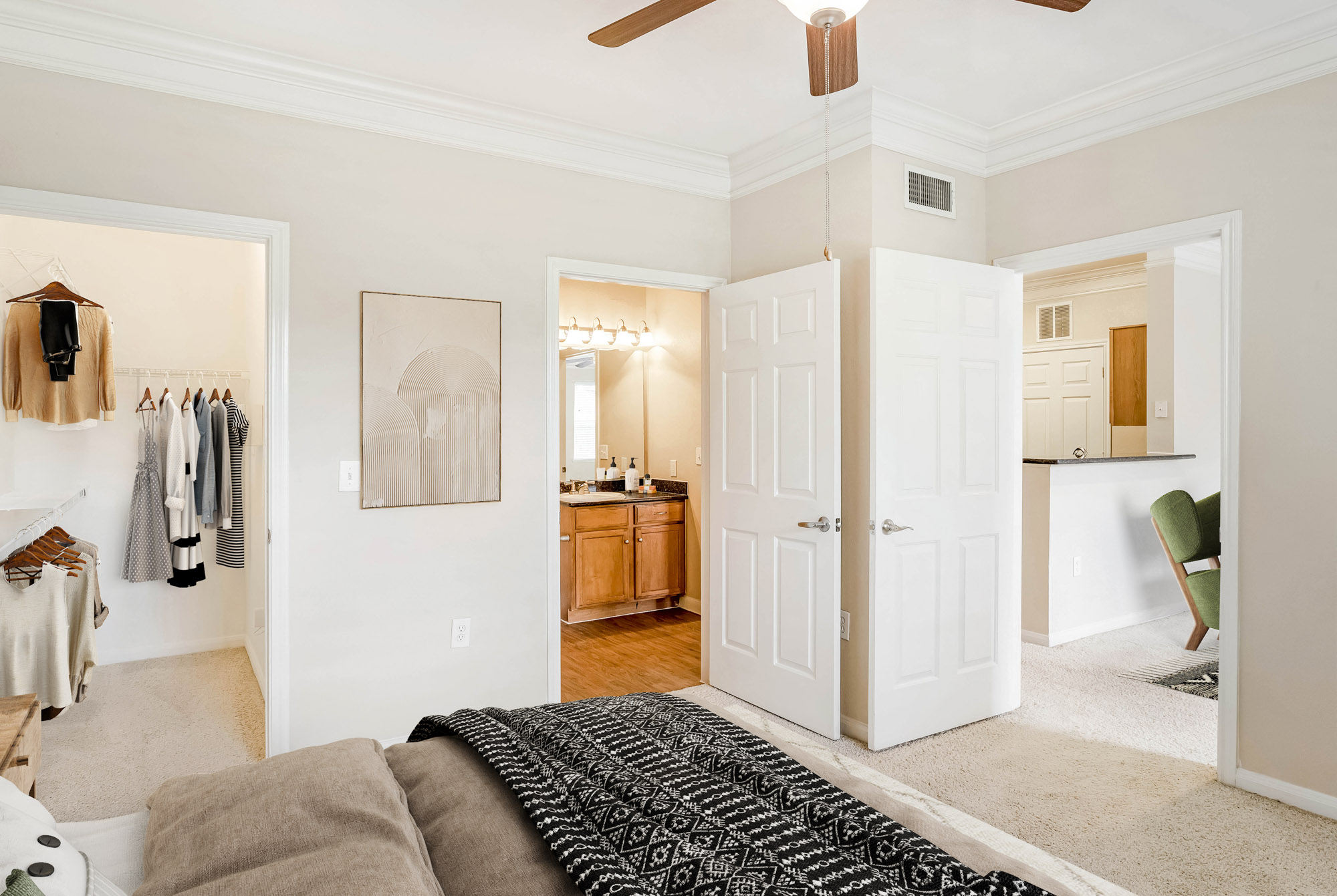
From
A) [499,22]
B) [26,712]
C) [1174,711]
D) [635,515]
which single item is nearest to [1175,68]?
[499,22]

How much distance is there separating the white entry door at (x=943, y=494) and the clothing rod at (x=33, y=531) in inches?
115

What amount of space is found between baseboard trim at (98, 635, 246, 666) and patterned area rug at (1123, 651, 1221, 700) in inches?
200

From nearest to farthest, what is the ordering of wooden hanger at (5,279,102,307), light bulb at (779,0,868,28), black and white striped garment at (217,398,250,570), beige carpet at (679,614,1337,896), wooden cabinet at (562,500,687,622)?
light bulb at (779,0,868,28)
beige carpet at (679,614,1337,896)
wooden hanger at (5,279,102,307)
black and white striped garment at (217,398,250,570)
wooden cabinet at (562,500,687,622)

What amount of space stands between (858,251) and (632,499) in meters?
2.53

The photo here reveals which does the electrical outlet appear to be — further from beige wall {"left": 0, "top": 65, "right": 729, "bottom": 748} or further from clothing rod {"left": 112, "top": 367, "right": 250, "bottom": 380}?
clothing rod {"left": 112, "top": 367, "right": 250, "bottom": 380}

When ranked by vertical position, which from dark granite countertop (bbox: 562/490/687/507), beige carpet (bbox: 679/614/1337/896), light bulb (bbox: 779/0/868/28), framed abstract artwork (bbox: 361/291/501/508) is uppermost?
light bulb (bbox: 779/0/868/28)

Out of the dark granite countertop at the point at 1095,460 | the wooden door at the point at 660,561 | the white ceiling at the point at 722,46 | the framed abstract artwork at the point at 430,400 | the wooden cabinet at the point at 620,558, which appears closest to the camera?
the white ceiling at the point at 722,46

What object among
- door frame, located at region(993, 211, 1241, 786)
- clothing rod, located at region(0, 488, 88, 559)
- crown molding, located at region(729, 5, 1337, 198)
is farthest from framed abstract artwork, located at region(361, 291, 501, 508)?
door frame, located at region(993, 211, 1241, 786)

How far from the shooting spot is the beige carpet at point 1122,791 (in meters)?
2.25

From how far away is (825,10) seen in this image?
1.75 metres

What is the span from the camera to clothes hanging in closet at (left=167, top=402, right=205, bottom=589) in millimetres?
4188

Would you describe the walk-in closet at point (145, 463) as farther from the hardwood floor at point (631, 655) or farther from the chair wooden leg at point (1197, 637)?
the chair wooden leg at point (1197, 637)

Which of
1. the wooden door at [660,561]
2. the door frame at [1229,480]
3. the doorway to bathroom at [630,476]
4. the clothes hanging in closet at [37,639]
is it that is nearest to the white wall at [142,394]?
the clothes hanging in closet at [37,639]

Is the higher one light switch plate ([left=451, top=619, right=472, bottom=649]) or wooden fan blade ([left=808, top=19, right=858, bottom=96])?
wooden fan blade ([left=808, top=19, right=858, bottom=96])
